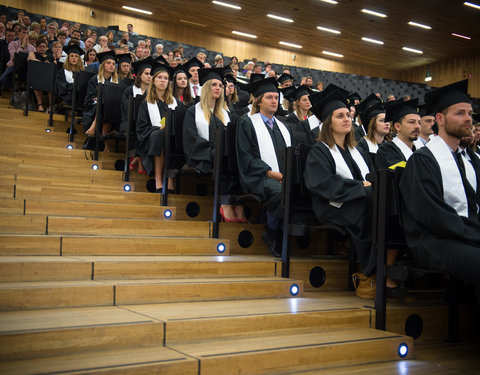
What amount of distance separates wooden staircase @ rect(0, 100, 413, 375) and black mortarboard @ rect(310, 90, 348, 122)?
3.84ft

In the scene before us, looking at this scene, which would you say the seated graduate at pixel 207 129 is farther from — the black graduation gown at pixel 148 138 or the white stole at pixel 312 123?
the white stole at pixel 312 123

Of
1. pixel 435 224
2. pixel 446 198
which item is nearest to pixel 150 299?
pixel 435 224

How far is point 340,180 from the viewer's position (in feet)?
12.0

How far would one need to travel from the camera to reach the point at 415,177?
315 cm

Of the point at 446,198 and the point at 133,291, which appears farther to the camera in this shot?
the point at 446,198

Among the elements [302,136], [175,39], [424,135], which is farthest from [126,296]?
[175,39]

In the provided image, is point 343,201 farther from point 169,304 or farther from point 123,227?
point 123,227

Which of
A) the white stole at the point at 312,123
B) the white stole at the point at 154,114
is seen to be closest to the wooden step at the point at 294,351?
the white stole at the point at 154,114

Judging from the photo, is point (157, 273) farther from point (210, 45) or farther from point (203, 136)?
point (210, 45)

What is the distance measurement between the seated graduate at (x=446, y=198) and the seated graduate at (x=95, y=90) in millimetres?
4365

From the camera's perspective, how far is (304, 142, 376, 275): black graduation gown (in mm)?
3564

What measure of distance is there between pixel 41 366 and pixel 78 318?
0.43 meters

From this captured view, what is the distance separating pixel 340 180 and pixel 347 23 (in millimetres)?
12965

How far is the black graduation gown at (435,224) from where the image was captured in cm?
288
